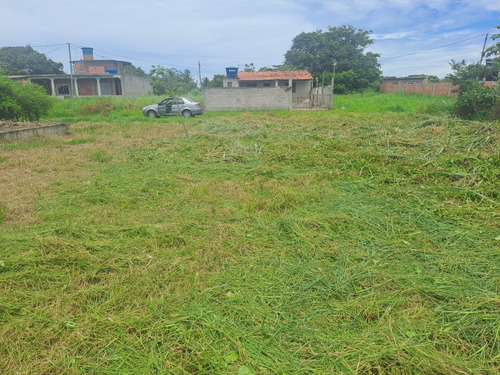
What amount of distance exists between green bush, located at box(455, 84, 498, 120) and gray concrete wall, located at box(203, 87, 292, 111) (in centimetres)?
972

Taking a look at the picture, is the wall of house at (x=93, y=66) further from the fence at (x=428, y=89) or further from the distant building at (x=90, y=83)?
the fence at (x=428, y=89)

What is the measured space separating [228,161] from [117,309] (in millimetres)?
4870

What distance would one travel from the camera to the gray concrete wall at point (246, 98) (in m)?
19.7

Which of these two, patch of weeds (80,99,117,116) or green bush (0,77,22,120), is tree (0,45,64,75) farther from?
green bush (0,77,22,120)

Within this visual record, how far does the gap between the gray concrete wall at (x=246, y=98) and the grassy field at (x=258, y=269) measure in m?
14.4

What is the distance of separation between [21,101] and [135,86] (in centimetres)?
2167

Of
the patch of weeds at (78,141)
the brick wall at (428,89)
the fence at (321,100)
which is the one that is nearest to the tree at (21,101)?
the patch of weeds at (78,141)

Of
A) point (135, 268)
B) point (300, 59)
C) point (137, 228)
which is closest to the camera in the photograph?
point (135, 268)

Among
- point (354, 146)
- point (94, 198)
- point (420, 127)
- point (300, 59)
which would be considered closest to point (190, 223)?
point (94, 198)

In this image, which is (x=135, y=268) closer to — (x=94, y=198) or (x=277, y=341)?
(x=277, y=341)

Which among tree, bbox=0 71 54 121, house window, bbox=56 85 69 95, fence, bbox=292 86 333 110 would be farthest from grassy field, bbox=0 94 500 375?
house window, bbox=56 85 69 95

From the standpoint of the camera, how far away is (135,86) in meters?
33.2

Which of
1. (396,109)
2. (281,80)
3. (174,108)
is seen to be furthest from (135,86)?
(396,109)

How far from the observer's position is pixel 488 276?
264cm
